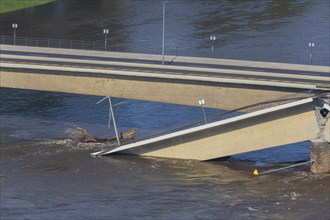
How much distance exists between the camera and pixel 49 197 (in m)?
68.5

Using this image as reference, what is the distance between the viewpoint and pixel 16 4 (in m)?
146

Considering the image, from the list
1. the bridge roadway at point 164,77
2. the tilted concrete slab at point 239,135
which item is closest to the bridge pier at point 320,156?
the tilted concrete slab at point 239,135

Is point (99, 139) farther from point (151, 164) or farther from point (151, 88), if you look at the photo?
point (151, 164)

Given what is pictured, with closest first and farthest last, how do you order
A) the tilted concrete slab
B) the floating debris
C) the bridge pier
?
1. the bridge pier
2. the tilted concrete slab
3. the floating debris

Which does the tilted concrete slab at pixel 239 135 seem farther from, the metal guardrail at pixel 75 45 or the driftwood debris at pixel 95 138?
the metal guardrail at pixel 75 45

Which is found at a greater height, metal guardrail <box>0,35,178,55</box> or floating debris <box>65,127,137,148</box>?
metal guardrail <box>0,35,178,55</box>

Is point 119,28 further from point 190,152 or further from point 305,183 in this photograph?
point 305,183

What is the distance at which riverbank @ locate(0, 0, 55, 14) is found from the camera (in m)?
144

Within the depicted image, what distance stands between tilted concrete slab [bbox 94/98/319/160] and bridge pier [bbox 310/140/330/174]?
0.83 metres

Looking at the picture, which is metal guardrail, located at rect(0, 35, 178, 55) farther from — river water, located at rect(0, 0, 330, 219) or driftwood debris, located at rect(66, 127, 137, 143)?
driftwood debris, located at rect(66, 127, 137, 143)

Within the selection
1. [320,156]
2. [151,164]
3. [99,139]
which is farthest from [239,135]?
[99,139]

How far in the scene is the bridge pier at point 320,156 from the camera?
237ft

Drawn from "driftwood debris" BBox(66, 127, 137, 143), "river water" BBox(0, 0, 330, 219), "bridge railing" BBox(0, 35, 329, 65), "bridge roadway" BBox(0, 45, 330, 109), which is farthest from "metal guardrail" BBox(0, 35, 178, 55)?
"driftwood debris" BBox(66, 127, 137, 143)

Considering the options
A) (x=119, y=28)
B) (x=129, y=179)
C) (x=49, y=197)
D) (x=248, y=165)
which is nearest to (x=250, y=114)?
(x=248, y=165)
